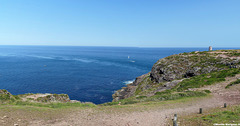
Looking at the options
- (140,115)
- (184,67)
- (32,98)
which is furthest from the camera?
(184,67)

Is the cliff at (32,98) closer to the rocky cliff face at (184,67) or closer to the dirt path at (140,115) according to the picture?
the dirt path at (140,115)

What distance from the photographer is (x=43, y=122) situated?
14.4m

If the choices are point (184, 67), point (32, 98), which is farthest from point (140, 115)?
point (184, 67)

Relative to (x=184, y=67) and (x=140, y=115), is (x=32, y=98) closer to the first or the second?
(x=140, y=115)

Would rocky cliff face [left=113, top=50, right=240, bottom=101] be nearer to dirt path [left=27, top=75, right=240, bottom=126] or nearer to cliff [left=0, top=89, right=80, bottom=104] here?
dirt path [left=27, top=75, right=240, bottom=126]

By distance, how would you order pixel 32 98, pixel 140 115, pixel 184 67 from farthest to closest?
pixel 184 67 → pixel 32 98 → pixel 140 115

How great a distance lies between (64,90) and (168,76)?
165ft

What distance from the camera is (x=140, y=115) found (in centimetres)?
1656

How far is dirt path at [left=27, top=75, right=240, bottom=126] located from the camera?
47.5 ft

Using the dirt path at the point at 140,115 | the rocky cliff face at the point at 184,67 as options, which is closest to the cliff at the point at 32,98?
the dirt path at the point at 140,115

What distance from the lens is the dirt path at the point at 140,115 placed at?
14477 millimetres

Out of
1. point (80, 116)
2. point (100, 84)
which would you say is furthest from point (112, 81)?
point (80, 116)

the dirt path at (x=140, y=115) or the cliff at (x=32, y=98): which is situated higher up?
the dirt path at (x=140, y=115)

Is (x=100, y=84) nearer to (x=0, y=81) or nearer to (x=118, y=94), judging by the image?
(x=118, y=94)
